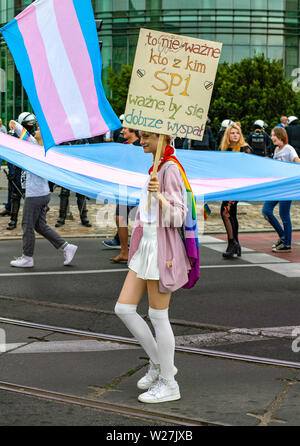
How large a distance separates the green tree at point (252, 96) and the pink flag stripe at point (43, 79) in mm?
30115

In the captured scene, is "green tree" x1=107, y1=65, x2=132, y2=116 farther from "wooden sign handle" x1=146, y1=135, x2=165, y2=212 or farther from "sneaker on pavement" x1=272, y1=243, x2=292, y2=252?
"wooden sign handle" x1=146, y1=135, x2=165, y2=212

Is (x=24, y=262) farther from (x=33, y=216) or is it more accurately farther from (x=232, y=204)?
(x=232, y=204)

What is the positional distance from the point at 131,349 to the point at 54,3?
3.22m

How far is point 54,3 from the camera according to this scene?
701 cm

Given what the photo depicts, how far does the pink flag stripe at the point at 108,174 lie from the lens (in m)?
9.23

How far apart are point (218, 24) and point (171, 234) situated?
1845 inches

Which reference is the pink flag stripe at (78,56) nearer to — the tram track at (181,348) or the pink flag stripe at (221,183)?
the tram track at (181,348)

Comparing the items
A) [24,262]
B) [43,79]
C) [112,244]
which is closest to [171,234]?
[43,79]

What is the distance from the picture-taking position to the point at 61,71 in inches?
278

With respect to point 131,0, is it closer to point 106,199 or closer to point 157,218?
point 106,199

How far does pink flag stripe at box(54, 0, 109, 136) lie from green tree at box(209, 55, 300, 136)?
1176 inches
